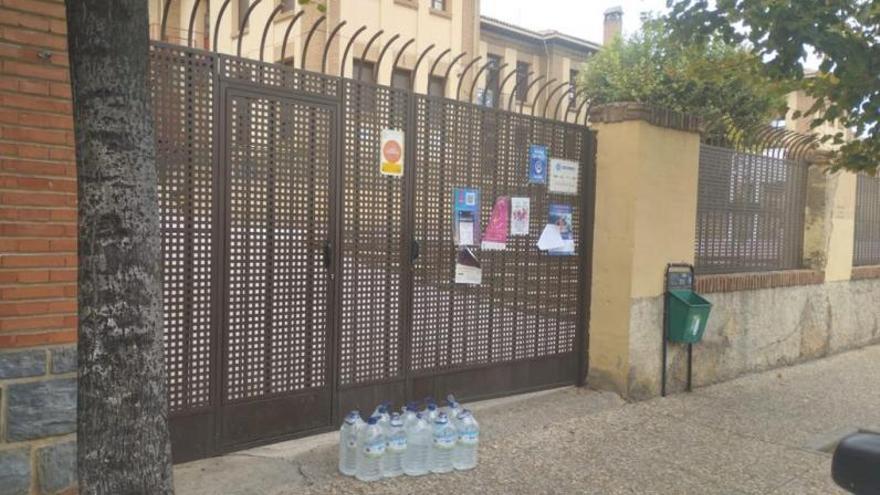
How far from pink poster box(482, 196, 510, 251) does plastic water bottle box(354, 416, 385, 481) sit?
193 centimetres

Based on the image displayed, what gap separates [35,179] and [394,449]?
8.01 ft

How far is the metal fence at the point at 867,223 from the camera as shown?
965 centimetres

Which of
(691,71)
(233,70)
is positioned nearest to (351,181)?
(233,70)

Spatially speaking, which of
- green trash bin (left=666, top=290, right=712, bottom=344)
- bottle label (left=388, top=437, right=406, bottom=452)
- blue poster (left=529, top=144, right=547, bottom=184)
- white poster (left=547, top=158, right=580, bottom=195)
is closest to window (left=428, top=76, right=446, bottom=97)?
blue poster (left=529, top=144, right=547, bottom=184)

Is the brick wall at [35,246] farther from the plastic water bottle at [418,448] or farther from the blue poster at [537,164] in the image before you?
the blue poster at [537,164]

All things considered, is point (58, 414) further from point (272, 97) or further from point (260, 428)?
point (272, 97)

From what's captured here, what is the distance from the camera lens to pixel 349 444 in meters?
4.06

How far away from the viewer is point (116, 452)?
199 centimetres

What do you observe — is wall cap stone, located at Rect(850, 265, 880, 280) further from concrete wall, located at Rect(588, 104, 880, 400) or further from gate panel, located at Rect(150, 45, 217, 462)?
gate panel, located at Rect(150, 45, 217, 462)

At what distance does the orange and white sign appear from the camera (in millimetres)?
4816

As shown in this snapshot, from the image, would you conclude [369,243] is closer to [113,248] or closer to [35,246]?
[35,246]

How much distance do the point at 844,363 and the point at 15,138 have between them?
9.06m

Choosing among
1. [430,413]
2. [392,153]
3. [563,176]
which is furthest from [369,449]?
[563,176]

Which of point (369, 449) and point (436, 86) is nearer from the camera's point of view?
point (369, 449)
